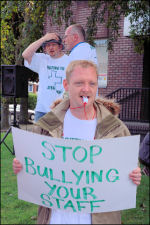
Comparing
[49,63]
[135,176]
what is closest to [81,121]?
[135,176]

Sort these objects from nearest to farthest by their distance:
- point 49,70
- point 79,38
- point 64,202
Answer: point 64,202, point 49,70, point 79,38

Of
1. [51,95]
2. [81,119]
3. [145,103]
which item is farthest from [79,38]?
[145,103]

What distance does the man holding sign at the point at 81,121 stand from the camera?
1515 millimetres

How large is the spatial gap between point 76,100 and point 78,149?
31cm

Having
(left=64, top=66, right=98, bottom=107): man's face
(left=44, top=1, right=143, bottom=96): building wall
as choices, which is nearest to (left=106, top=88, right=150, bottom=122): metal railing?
(left=44, top=1, right=143, bottom=96): building wall

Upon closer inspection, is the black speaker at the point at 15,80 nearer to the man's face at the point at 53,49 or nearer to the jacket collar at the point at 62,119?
the man's face at the point at 53,49

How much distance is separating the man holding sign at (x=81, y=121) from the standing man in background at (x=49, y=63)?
1.12m

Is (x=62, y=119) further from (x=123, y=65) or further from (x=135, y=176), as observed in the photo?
(x=123, y=65)

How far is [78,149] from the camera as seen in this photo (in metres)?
1.37

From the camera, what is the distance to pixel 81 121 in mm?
1627

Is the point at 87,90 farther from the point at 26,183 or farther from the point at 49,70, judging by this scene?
the point at 49,70

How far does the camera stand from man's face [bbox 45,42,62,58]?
297cm

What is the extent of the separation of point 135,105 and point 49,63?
710 cm

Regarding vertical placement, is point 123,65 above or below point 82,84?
above
